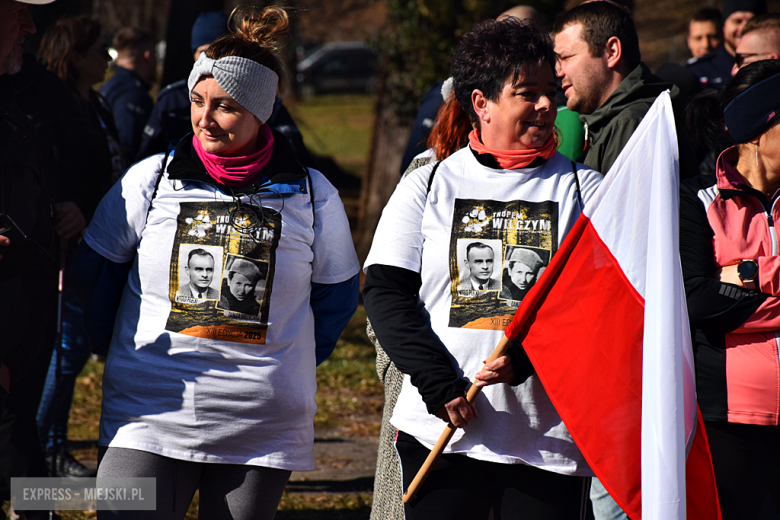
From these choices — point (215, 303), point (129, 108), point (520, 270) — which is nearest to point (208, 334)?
point (215, 303)

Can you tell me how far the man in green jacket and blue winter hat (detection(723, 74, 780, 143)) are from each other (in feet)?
2.15

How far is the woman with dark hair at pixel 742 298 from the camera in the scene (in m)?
2.54

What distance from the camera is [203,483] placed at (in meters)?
2.68

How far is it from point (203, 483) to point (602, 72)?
7.76ft

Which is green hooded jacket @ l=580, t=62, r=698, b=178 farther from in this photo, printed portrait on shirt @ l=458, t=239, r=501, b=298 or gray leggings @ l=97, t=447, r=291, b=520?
gray leggings @ l=97, t=447, r=291, b=520

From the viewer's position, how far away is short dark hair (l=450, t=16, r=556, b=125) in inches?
103

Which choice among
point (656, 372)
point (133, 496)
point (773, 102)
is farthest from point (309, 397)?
point (773, 102)

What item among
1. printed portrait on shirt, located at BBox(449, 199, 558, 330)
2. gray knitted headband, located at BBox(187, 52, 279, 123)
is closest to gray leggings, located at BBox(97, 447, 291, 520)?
printed portrait on shirt, located at BBox(449, 199, 558, 330)

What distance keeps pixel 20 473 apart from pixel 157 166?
196cm

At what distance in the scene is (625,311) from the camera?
2.41 meters

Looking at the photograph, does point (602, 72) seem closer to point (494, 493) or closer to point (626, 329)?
point (626, 329)

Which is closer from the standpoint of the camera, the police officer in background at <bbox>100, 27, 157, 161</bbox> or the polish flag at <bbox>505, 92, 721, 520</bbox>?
the polish flag at <bbox>505, 92, 721, 520</bbox>

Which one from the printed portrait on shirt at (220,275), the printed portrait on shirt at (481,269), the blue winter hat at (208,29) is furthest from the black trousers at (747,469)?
the blue winter hat at (208,29)

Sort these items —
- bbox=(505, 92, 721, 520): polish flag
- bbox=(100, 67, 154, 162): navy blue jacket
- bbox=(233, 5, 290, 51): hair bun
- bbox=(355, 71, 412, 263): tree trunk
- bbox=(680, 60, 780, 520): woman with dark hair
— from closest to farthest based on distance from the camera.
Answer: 1. bbox=(505, 92, 721, 520): polish flag
2. bbox=(680, 60, 780, 520): woman with dark hair
3. bbox=(233, 5, 290, 51): hair bun
4. bbox=(100, 67, 154, 162): navy blue jacket
5. bbox=(355, 71, 412, 263): tree trunk
